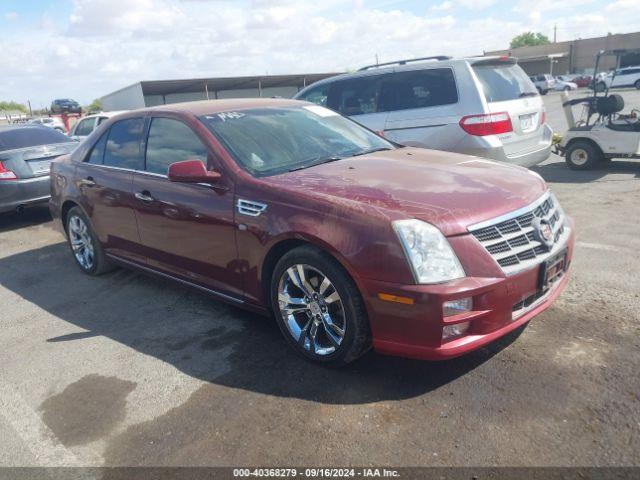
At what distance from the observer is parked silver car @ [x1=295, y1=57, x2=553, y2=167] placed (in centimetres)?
672

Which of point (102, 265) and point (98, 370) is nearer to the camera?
point (98, 370)

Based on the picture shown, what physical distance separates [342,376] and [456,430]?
2.66 feet

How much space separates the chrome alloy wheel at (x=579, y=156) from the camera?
902 centimetres

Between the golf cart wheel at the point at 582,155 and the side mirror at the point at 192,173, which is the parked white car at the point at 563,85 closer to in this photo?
the golf cart wheel at the point at 582,155

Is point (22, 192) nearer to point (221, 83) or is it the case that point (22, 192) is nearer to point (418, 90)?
point (418, 90)

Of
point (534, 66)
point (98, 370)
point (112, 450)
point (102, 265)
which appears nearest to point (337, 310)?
point (112, 450)

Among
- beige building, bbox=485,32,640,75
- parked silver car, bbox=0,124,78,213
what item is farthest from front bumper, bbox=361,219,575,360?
beige building, bbox=485,32,640,75

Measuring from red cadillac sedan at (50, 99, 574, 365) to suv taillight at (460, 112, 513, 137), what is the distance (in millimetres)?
2285

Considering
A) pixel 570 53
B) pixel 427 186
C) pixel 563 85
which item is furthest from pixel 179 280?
pixel 570 53

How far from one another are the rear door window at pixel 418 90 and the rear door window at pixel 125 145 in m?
3.92

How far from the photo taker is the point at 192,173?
371 centimetres

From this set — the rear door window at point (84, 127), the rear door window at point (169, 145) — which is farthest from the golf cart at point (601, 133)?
the rear door window at point (84, 127)

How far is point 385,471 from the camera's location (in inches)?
99.3

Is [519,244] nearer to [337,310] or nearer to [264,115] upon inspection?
[337,310]
